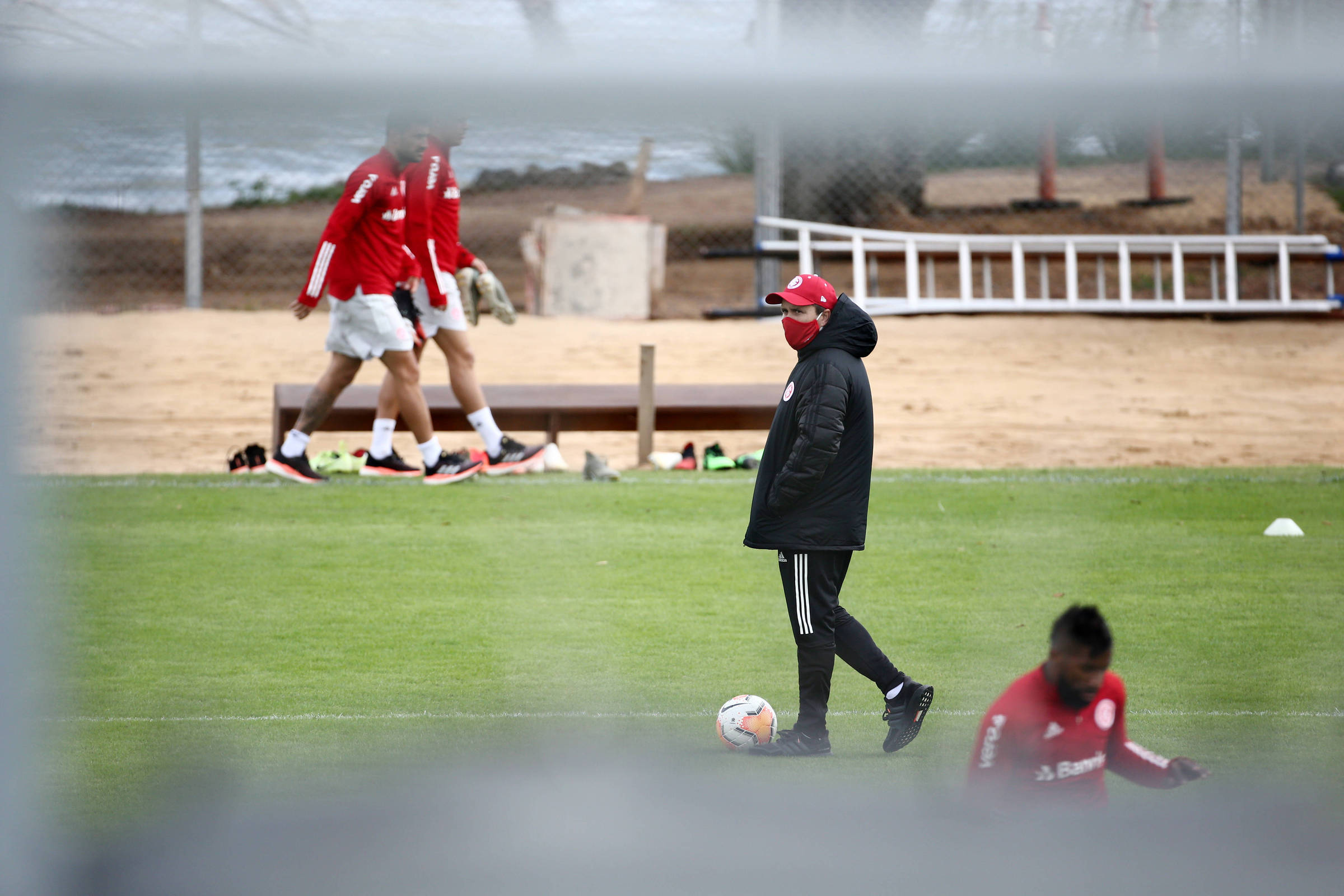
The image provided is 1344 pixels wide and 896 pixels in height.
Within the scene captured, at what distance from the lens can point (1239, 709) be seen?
14.6 feet

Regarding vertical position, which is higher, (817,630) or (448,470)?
(448,470)

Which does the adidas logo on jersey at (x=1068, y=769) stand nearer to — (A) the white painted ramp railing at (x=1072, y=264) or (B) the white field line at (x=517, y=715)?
(B) the white field line at (x=517, y=715)

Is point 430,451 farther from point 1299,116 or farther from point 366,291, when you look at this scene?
point 1299,116

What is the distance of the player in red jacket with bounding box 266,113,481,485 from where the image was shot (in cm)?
820

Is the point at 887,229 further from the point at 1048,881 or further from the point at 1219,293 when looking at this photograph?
the point at 1048,881

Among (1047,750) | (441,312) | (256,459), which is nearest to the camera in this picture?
(1047,750)

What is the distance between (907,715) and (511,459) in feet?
19.2

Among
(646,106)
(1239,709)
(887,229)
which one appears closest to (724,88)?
(646,106)

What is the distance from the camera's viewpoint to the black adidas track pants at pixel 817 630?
13.6 ft

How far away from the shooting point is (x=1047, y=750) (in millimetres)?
3066

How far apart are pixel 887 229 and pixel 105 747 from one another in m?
15.9

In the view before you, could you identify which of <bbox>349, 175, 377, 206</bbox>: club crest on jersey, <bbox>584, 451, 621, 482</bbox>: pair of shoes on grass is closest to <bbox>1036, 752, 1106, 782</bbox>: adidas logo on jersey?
<bbox>349, 175, 377, 206</bbox>: club crest on jersey

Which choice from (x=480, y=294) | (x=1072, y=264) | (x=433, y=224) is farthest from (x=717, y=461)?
(x=1072, y=264)

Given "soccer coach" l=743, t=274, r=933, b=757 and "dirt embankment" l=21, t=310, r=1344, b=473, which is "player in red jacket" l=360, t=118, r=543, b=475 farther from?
"soccer coach" l=743, t=274, r=933, b=757
